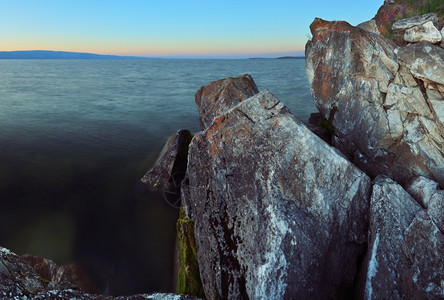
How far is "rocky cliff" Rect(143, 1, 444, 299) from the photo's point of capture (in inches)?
365

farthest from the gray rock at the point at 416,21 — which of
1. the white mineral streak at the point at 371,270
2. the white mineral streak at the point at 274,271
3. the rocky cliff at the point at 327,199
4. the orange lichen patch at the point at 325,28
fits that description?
the white mineral streak at the point at 274,271

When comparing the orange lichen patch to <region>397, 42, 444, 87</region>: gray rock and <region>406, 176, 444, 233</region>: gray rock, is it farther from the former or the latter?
<region>406, 176, 444, 233</region>: gray rock

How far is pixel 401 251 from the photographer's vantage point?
9414 mm

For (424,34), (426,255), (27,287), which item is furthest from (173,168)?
(424,34)

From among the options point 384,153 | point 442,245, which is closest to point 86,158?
point 384,153

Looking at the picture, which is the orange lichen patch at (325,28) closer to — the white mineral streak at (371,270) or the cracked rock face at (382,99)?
the cracked rock face at (382,99)

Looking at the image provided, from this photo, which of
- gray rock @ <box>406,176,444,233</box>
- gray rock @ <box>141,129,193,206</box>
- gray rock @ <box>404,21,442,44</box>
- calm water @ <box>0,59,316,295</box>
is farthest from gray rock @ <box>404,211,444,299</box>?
gray rock @ <box>141,129,193,206</box>

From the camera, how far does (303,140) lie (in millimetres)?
10328

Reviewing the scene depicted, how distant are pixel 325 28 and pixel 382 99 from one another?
5.67 m

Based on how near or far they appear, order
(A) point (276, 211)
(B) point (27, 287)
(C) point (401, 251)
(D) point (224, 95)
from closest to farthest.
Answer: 1. (B) point (27, 287)
2. (C) point (401, 251)
3. (A) point (276, 211)
4. (D) point (224, 95)

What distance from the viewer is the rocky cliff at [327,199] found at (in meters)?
9.27

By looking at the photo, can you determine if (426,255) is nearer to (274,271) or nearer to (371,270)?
(371,270)

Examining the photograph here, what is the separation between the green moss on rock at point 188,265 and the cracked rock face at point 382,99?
9.35m

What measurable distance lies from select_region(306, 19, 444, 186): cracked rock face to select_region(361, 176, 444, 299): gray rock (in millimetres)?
4114
